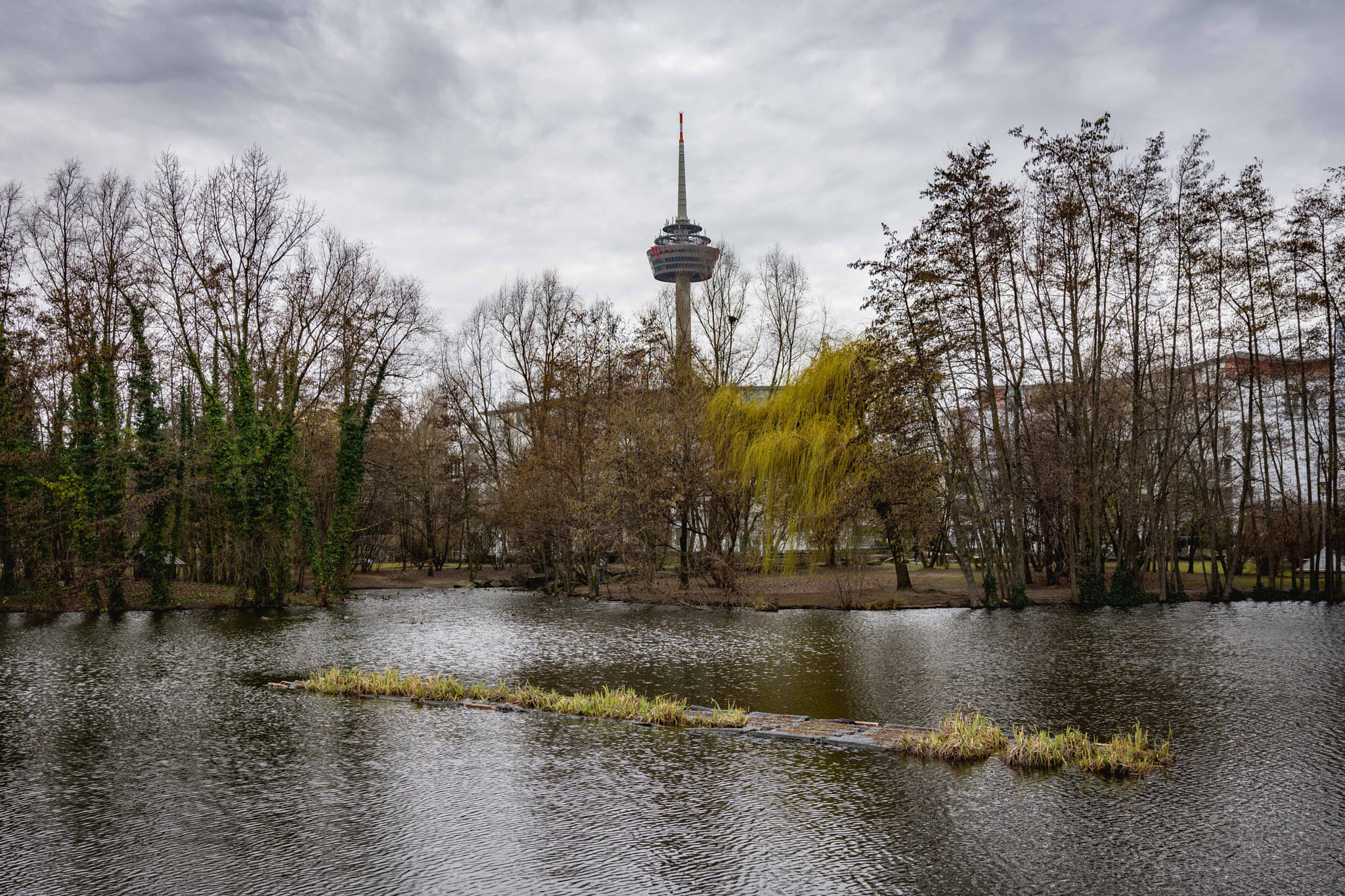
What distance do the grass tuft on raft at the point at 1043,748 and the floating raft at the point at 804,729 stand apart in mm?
369

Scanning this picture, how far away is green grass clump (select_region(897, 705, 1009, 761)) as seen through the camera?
28.1 feet

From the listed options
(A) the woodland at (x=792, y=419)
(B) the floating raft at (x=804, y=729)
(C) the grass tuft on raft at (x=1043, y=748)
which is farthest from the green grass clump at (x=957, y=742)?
(A) the woodland at (x=792, y=419)

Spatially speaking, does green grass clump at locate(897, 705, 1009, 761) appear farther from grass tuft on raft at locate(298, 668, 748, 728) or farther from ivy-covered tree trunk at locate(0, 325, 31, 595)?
ivy-covered tree trunk at locate(0, 325, 31, 595)

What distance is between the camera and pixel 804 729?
9891 millimetres

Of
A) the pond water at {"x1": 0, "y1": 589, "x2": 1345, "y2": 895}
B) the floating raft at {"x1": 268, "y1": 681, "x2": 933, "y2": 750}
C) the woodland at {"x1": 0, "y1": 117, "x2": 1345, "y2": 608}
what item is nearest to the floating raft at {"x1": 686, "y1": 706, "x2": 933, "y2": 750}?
the floating raft at {"x1": 268, "y1": 681, "x2": 933, "y2": 750}

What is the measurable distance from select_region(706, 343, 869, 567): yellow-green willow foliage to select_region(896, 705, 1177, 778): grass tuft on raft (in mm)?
17364

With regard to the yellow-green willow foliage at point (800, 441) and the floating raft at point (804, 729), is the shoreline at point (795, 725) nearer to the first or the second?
the floating raft at point (804, 729)

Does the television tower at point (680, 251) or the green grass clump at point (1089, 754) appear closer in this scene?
the green grass clump at point (1089, 754)

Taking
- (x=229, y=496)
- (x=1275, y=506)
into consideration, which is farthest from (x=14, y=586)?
(x=1275, y=506)

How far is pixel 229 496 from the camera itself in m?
27.9

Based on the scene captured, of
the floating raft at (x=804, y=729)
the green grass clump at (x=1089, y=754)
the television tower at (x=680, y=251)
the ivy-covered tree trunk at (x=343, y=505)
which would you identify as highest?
the television tower at (x=680, y=251)

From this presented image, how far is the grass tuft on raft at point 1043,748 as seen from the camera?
26.7 feet

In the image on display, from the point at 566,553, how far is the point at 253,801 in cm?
2592

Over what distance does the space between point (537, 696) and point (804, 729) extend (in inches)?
146
